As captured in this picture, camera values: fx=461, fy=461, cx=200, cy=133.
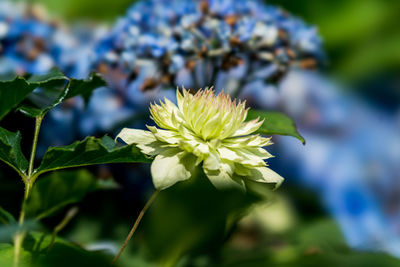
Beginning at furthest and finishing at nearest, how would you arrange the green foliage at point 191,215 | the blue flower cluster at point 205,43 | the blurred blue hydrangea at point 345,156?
the blurred blue hydrangea at point 345,156 < the blue flower cluster at point 205,43 < the green foliage at point 191,215

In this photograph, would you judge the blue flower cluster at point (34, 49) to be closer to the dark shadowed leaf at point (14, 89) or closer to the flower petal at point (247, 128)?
the dark shadowed leaf at point (14, 89)

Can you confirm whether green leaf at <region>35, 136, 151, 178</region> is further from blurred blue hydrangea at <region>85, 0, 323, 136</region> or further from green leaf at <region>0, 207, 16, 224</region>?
blurred blue hydrangea at <region>85, 0, 323, 136</region>

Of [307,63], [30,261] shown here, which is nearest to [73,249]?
[30,261]

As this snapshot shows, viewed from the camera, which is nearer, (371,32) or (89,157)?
(89,157)

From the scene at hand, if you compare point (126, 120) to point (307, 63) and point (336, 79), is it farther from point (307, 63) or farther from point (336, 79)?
point (336, 79)

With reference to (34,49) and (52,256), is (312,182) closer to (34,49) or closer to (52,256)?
(34,49)

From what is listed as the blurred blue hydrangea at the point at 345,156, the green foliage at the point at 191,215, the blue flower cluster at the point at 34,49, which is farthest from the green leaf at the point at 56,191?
the blurred blue hydrangea at the point at 345,156

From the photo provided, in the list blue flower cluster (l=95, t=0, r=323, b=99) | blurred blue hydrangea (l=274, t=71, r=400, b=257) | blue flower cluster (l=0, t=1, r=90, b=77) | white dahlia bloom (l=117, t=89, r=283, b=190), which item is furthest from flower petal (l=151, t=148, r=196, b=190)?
blurred blue hydrangea (l=274, t=71, r=400, b=257)
